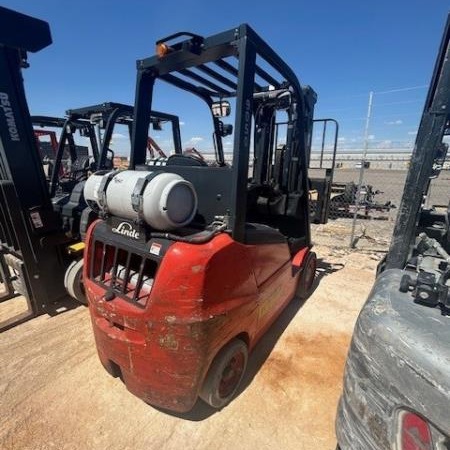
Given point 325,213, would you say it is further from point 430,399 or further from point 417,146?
point 430,399

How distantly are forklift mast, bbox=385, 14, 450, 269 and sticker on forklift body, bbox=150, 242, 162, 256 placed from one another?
5.38ft

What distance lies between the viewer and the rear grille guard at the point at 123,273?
6.88 ft

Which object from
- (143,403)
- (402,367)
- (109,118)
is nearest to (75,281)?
(143,403)

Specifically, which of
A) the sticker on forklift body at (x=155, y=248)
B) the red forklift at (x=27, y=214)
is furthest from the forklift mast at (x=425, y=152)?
the red forklift at (x=27, y=214)

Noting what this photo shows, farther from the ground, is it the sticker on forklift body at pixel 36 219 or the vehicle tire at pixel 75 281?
the sticker on forklift body at pixel 36 219

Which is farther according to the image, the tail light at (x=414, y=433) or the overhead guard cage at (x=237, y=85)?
the overhead guard cage at (x=237, y=85)

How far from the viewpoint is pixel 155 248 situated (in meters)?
2.03

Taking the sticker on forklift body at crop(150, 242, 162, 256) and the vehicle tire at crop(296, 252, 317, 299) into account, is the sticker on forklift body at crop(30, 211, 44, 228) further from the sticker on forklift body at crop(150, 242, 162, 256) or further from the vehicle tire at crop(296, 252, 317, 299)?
the vehicle tire at crop(296, 252, 317, 299)

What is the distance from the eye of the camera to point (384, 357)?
1.08 metres

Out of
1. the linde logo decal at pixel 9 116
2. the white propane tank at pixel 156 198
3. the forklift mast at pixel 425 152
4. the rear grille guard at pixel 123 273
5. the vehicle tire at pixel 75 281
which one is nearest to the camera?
the forklift mast at pixel 425 152

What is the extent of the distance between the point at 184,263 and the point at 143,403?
1.53 metres

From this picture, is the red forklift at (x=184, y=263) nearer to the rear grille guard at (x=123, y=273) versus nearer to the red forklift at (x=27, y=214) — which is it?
the rear grille guard at (x=123, y=273)

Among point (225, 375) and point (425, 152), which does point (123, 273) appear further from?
point (425, 152)

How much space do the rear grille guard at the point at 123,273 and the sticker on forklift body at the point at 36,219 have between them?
1728mm
